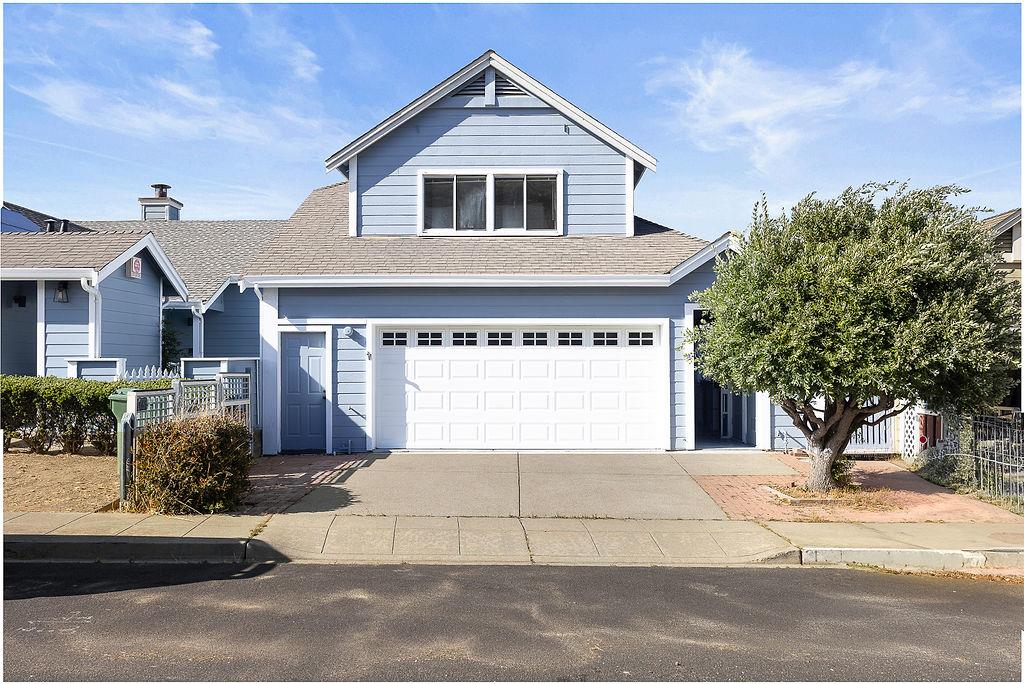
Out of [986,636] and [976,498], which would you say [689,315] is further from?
[986,636]

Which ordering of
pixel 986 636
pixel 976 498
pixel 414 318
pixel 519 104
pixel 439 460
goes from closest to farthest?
1. pixel 986 636
2. pixel 976 498
3. pixel 439 460
4. pixel 414 318
5. pixel 519 104

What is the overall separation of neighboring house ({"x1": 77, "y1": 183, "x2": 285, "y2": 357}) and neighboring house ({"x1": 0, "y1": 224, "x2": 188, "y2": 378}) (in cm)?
368

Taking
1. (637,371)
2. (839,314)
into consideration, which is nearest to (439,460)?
(637,371)

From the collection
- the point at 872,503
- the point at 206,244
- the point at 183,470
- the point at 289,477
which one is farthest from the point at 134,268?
the point at 872,503

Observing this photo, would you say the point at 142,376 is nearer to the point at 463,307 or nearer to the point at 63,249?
the point at 63,249

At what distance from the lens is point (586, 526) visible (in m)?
9.22

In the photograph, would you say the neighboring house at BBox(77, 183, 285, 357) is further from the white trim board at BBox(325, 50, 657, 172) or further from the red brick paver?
the red brick paver

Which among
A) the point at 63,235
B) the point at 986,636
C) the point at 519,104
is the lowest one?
the point at 986,636

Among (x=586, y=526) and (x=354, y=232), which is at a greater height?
(x=354, y=232)

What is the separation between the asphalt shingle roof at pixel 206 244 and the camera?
872 inches

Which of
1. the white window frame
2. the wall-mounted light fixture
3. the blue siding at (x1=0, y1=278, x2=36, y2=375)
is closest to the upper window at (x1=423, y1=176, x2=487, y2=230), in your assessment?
the white window frame

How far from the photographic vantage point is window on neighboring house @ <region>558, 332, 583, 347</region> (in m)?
14.4

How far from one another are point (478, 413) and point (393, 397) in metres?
1.59

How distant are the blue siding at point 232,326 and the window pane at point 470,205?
8.89 m
